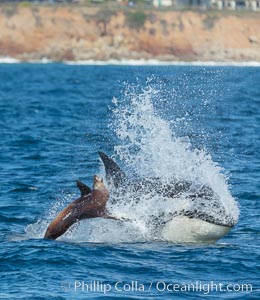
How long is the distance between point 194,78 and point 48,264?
Result: 2856 inches

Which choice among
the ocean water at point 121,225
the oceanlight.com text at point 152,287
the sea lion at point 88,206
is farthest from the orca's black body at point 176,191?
the oceanlight.com text at point 152,287

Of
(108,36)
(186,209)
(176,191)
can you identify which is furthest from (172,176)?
(108,36)

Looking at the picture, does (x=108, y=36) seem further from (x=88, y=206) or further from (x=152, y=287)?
(x=152, y=287)

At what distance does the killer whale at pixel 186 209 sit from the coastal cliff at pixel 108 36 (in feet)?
406

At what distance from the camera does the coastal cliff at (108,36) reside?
142 m

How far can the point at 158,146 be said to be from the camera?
842 inches

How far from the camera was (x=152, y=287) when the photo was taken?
15.4 meters

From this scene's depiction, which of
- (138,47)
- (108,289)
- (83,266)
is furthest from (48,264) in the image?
(138,47)

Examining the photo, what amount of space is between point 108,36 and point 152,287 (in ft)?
427

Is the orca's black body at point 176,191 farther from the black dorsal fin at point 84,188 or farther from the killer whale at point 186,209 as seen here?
the black dorsal fin at point 84,188

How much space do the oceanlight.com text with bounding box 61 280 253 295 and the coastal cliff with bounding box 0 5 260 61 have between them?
126636 millimetres

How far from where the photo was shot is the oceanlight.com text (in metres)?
15.2

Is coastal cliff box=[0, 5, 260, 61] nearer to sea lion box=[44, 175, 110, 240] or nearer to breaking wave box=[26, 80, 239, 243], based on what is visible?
breaking wave box=[26, 80, 239, 243]

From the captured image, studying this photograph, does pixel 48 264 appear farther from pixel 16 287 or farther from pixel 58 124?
pixel 58 124
